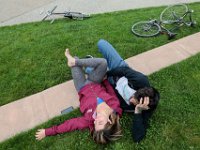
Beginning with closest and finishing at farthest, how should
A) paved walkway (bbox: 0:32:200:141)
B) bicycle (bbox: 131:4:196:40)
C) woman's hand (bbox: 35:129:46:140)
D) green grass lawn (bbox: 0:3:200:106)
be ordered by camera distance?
woman's hand (bbox: 35:129:46:140) < paved walkway (bbox: 0:32:200:141) < green grass lawn (bbox: 0:3:200:106) < bicycle (bbox: 131:4:196:40)

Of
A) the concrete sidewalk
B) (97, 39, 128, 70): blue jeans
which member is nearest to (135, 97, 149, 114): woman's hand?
(97, 39, 128, 70): blue jeans

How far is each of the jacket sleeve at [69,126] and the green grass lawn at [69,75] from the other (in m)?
0.09

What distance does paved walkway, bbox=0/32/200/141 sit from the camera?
5508 mm

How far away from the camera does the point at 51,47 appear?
772 centimetres

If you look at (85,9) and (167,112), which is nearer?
(167,112)

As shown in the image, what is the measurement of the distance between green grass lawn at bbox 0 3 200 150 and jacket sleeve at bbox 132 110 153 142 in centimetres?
13

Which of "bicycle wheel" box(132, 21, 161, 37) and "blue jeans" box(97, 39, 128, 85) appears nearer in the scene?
"blue jeans" box(97, 39, 128, 85)

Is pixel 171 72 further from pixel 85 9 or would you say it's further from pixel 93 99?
pixel 85 9

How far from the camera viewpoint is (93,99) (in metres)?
5.28

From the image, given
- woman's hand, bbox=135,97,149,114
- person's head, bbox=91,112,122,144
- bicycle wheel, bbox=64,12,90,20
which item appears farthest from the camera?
bicycle wheel, bbox=64,12,90,20

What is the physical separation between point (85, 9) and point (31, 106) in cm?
728

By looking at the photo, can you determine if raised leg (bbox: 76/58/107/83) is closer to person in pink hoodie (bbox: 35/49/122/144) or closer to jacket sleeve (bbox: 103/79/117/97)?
person in pink hoodie (bbox: 35/49/122/144)

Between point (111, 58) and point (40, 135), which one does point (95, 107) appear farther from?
point (111, 58)

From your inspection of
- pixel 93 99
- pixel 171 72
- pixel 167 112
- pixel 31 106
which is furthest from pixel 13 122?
pixel 171 72
